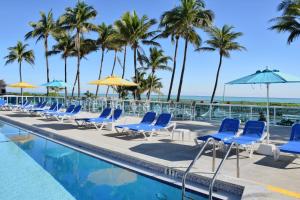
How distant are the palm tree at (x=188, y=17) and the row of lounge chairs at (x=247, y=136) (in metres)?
14.9

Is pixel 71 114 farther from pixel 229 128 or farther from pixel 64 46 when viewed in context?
pixel 64 46

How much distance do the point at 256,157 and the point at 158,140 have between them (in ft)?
10.2

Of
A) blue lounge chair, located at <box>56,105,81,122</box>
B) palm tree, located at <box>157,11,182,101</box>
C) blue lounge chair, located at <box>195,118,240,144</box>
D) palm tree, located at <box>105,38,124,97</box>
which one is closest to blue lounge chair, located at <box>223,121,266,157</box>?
blue lounge chair, located at <box>195,118,240,144</box>

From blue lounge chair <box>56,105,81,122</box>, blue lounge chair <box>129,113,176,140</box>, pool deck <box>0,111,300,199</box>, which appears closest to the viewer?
pool deck <box>0,111,300,199</box>

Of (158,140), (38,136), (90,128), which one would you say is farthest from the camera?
(90,128)

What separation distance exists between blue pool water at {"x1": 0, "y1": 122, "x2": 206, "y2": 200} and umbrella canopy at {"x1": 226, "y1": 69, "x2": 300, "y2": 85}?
3.34m

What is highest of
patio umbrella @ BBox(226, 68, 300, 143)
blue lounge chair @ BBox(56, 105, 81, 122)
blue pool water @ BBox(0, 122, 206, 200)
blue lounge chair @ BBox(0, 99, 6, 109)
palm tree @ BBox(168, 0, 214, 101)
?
palm tree @ BBox(168, 0, 214, 101)

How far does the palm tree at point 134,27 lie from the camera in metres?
24.9

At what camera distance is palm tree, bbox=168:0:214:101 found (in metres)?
22.3

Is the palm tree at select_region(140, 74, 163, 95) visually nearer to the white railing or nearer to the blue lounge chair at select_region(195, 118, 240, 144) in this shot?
the white railing

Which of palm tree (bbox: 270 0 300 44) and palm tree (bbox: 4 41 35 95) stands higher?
palm tree (bbox: 4 41 35 95)

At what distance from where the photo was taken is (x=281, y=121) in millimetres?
12438

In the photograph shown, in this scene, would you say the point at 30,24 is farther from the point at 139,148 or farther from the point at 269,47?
the point at 139,148

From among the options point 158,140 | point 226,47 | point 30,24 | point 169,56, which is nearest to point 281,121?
point 158,140
